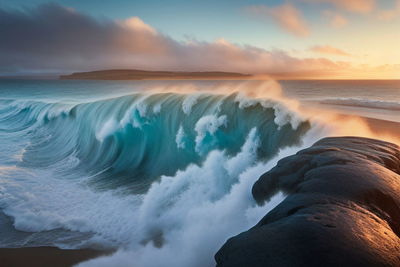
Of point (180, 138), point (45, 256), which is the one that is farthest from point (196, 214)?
point (180, 138)

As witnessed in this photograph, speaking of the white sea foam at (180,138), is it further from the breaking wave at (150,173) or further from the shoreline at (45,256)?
the shoreline at (45,256)

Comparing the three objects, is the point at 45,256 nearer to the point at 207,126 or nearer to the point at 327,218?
the point at 327,218

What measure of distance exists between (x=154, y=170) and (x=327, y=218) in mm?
7208

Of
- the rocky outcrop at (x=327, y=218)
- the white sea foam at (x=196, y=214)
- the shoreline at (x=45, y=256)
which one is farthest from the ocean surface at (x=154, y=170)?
the rocky outcrop at (x=327, y=218)

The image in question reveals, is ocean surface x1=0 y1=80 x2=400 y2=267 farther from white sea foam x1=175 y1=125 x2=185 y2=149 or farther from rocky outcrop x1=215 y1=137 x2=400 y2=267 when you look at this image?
rocky outcrop x1=215 y1=137 x2=400 y2=267

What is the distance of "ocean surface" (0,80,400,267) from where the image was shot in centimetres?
439

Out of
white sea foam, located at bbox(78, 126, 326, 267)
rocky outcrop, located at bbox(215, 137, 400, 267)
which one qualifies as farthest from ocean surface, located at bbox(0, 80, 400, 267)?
rocky outcrop, located at bbox(215, 137, 400, 267)

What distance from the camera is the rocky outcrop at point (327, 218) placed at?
1.92m

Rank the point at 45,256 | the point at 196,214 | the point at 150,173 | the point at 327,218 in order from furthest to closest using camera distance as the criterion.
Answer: the point at 150,173 → the point at 196,214 → the point at 45,256 → the point at 327,218

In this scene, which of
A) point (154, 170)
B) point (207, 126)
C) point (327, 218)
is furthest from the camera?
point (207, 126)

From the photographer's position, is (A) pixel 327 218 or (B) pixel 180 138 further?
(B) pixel 180 138

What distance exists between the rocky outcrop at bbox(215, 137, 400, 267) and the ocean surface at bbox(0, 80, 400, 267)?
62cm

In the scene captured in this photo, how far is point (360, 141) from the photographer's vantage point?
4645 mm

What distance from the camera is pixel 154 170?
8922 millimetres
